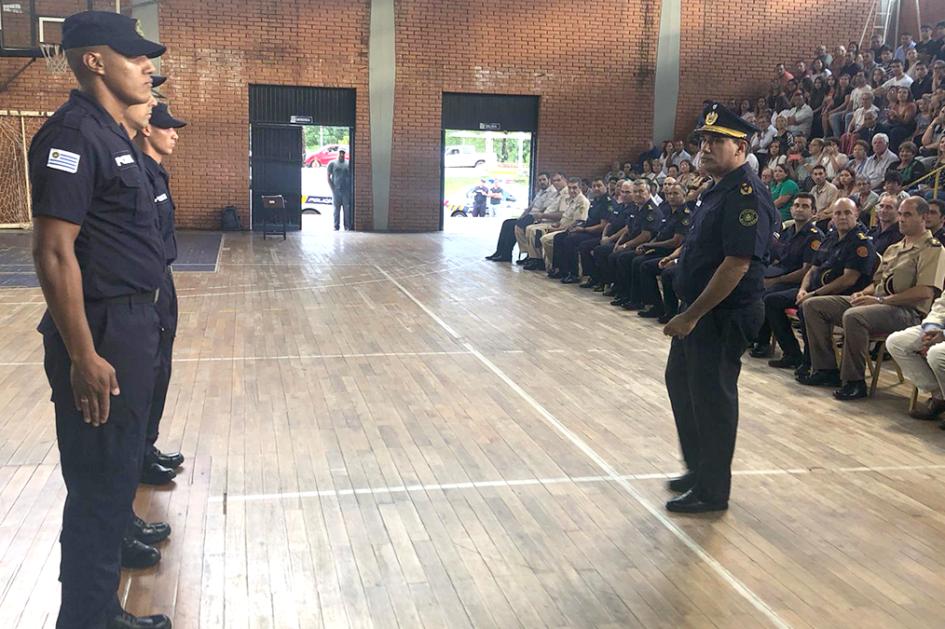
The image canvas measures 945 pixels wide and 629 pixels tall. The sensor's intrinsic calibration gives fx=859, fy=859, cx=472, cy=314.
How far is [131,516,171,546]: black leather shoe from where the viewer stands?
2.85 meters

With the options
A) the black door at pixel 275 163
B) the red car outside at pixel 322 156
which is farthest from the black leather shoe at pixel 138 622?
the red car outside at pixel 322 156

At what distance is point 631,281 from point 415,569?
19.4 feet

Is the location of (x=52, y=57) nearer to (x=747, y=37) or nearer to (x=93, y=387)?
(x=747, y=37)

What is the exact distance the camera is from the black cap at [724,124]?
3.09 meters

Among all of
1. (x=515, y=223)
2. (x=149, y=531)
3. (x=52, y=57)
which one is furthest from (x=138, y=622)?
(x=52, y=57)

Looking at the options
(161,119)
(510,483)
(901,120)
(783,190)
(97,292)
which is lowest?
(510,483)

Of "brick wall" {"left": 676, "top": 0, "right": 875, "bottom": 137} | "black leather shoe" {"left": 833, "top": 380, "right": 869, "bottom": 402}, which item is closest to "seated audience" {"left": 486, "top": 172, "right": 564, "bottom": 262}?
"brick wall" {"left": 676, "top": 0, "right": 875, "bottom": 137}

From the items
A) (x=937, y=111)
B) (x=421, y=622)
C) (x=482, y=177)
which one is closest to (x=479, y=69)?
(x=482, y=177)

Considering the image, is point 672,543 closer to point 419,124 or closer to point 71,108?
point 71,108

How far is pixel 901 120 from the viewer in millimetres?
10219

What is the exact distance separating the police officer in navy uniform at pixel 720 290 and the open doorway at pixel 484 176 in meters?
14.0

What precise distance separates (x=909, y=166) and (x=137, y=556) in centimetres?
836

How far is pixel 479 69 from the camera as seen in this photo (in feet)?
52.0

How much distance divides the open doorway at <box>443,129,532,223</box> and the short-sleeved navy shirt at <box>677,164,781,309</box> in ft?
45.8
